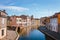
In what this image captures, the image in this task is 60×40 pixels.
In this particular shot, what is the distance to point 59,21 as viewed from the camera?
3938 centimetres

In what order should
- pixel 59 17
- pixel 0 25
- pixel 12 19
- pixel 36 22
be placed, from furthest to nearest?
pixel 36 22 < pixel 12 19 < pixel 59 17 < pixel 0 25

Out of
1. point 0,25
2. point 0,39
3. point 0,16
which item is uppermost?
point 0,16

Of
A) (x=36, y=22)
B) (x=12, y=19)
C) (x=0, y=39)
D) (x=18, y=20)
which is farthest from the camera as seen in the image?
(x=36, y=22)

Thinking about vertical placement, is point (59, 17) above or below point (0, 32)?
above

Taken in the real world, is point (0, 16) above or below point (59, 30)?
above

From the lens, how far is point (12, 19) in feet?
271

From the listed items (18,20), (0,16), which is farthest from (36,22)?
(0,16)

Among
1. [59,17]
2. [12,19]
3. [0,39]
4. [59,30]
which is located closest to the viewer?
[0,39]

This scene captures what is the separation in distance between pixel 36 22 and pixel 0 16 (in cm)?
11788

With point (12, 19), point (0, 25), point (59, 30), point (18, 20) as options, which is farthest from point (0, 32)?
point (18, 20)

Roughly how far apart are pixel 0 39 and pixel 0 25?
10.5 ft

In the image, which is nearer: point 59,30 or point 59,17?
point 59,30

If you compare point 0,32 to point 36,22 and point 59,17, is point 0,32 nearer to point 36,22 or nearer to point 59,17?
point 59,17

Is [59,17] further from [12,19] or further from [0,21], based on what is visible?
[12,19]
